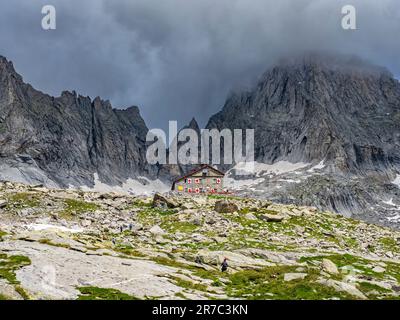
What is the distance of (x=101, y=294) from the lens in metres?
20.3

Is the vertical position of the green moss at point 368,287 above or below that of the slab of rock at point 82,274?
below

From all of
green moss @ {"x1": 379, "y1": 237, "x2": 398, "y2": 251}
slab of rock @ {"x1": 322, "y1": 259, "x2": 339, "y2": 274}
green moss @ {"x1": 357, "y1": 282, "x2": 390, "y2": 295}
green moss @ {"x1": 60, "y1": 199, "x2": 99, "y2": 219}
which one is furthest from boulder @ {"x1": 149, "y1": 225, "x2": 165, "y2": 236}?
green moss @ {"x1": 379, "y1": 237, "x2": 398, "y2": 251}

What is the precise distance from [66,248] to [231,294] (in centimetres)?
1435

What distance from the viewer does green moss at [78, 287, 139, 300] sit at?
19.8 metres

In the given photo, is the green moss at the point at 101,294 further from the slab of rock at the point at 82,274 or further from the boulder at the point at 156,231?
the boulder at the point at 156,231

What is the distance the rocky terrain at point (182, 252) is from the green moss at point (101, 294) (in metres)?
0.05

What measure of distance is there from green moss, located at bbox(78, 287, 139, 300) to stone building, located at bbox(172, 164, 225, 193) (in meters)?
142

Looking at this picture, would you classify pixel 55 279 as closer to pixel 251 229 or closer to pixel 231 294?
pixel 231 294

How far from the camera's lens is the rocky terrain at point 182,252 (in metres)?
22.5

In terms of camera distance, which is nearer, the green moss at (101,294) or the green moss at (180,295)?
the green moss at (101,294)

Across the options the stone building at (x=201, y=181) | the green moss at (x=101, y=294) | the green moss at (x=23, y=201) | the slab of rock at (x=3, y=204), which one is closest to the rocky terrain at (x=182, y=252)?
the green moss at (x=101, y=294)

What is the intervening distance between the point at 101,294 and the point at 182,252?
1582 centimetres
